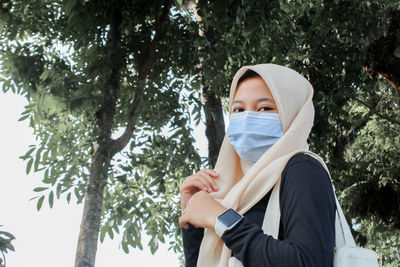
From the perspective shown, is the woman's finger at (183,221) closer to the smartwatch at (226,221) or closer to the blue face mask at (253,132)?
the smartwatch at (226,221)

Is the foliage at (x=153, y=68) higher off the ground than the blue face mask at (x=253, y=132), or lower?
higher

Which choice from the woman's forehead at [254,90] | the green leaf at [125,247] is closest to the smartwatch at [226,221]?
the woman's forehead at [254,90]

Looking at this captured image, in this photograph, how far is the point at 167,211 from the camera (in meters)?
7.28

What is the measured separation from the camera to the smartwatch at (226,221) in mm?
1454

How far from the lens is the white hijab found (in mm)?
1553

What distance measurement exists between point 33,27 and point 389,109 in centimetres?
610

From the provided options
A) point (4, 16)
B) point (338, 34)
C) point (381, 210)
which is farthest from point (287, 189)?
point (381, 210)

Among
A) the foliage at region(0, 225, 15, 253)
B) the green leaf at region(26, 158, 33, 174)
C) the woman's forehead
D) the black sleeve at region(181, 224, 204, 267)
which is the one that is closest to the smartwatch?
the black sleeve at region(181, 224, 204, 267)

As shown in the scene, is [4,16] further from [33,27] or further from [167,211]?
[167,211]

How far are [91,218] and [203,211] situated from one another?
3.26 metres

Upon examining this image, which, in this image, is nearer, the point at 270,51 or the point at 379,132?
the point at 270,51

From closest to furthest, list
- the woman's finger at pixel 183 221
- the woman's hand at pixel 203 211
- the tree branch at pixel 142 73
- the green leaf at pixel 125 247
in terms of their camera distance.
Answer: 1. the woman's hand at pixel 203 211
2. the woman's finger at pixel 183 221
3. the green leaf at pixel 125 247
4. the tree branch at pixel 142 73

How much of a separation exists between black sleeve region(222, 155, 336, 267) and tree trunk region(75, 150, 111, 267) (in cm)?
330

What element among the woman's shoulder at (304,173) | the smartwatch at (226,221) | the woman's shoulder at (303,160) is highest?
the woman's shoulder at (303,160)
